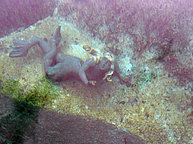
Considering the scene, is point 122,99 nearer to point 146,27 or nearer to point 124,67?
point 124,67

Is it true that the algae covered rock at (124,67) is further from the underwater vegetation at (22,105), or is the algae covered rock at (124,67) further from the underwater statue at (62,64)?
the underwater vegetation at (22,105)

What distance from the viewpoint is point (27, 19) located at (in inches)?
157

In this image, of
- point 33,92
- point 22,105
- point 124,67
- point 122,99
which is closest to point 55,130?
point 22,105

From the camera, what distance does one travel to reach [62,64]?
9.75ft

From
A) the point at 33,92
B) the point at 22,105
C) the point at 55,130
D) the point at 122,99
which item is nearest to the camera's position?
the point at 55,130

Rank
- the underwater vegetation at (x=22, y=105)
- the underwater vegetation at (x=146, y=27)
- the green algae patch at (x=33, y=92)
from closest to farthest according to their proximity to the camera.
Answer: the underwater vegetation at (x=22, y=105) → the green algae patch at (x=33, y=92) → the underwater vegetation at (x=146, y=27)

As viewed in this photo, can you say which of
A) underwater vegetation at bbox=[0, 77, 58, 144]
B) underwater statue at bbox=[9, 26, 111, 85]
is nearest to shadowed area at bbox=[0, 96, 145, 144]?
underwater vegetation at bbox=[0, 77, 58, 144]

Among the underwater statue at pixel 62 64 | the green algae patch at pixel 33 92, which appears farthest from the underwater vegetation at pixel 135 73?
the underwater statue at pixel 62 64

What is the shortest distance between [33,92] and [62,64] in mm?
772

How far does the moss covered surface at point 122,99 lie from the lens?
95.9 inches

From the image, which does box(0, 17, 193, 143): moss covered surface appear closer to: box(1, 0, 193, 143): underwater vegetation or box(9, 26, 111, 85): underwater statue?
box(1, 0, 193, 143): underwater vegetation

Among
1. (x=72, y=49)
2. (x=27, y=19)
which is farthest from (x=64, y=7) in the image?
(x=72, y=49)

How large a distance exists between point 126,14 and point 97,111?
2.21 metres

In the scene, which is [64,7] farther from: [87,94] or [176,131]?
[176,131]
